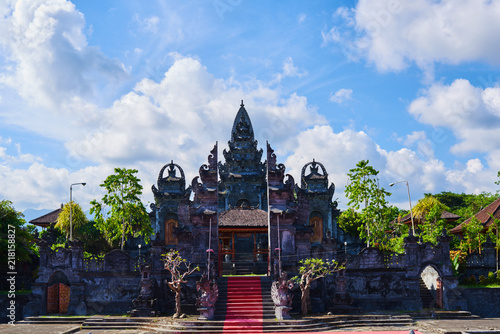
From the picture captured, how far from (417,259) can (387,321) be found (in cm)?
589

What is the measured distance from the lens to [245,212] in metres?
36.2

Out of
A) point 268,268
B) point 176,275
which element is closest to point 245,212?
point 268,268

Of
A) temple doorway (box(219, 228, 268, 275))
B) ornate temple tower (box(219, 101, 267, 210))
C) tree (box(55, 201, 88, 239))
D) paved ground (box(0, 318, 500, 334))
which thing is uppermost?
ornate temple tower (box(219, 101, 267, 210))

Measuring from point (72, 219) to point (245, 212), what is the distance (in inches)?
854

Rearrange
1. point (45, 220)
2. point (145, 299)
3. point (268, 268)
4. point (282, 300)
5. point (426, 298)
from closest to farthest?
point (282, 300) → point (145, 299) → point (268, 268) → point (426, 298) → point (45, 220)

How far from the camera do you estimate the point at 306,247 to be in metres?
29.1

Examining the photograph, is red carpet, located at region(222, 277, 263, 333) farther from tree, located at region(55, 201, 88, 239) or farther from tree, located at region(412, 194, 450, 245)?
tree, located at region(55, 201, 88, 239)

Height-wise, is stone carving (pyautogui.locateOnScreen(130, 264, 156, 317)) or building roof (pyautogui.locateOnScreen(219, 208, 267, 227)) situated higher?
building roof (pyautogui.locateOnScreen(219, 208, 267, 227))

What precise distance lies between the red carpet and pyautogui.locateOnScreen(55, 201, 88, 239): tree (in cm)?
2543

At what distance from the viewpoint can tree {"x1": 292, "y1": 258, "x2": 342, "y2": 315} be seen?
2553cm

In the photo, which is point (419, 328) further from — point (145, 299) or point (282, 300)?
point (145, 299)

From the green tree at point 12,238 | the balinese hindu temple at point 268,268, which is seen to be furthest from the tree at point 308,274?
the green tree at point 12,238

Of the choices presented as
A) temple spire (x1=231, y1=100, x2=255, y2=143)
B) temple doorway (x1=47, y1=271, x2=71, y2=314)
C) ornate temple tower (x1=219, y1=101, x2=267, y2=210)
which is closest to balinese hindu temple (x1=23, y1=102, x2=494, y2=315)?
temple doorway (x1=47, y1=271, x2=71, y2=314)

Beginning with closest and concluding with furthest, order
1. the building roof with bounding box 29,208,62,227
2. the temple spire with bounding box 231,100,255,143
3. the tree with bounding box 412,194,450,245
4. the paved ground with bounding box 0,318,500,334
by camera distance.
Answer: the paved ground with bounding box 0,318,500,334 < the tree with bounding box 412,194,450,245 < the building roof with bounding box 29,208,62,227 < the temple spire with bounding box 231,100,255,143
